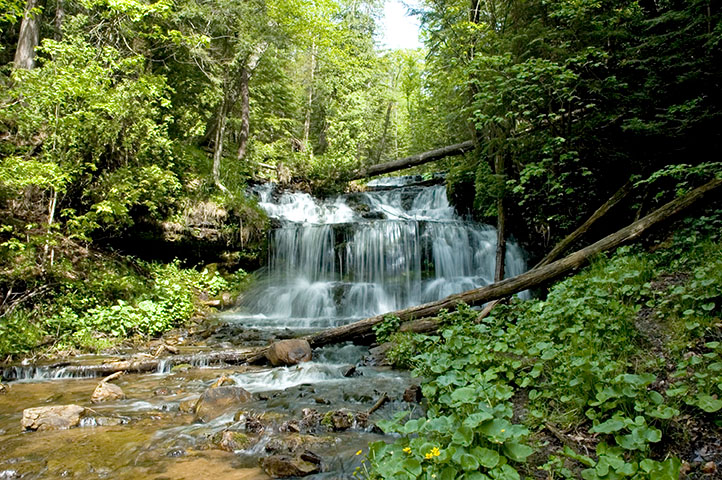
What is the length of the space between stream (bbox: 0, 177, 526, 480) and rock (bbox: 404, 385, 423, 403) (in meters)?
0.07

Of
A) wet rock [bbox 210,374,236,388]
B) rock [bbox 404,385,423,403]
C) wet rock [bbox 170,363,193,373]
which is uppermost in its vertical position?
rock [bbox 404,385,423,403]

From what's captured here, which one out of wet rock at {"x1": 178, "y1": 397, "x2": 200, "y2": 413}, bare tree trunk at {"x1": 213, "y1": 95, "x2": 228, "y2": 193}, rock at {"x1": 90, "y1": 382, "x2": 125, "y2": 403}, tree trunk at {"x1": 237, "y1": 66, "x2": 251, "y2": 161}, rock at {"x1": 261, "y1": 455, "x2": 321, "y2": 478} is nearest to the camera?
rock at {"x1": 261, "y1": 455, "x2": 321, "y2": 478}

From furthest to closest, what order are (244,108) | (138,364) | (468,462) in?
(244,108)
(138,364)
(468,462)

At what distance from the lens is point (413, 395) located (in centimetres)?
411

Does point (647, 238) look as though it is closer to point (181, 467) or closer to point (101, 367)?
point (181, 467)

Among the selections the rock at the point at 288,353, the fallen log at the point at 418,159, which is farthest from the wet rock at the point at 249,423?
Answer: the fallen log at the point at 418,159

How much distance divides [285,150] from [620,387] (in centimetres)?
1775

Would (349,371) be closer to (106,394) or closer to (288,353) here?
(288,353)

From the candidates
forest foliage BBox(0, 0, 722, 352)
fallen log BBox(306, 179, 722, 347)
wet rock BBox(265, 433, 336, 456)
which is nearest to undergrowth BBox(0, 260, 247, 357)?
forest foliage BBox(0, 0, 722, 352)

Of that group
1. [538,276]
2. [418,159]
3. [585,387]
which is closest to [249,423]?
[585,387]

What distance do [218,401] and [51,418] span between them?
159 cm

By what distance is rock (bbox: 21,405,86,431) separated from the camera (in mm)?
3764

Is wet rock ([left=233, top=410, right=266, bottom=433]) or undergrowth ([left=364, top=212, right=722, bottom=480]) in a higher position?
undergrowth ([left=364, top=212, right=722, bottom=480])

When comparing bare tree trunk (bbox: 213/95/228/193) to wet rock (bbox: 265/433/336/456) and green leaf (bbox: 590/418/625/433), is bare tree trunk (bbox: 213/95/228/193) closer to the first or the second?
wet rock (bbox: 265/433/336/456)
